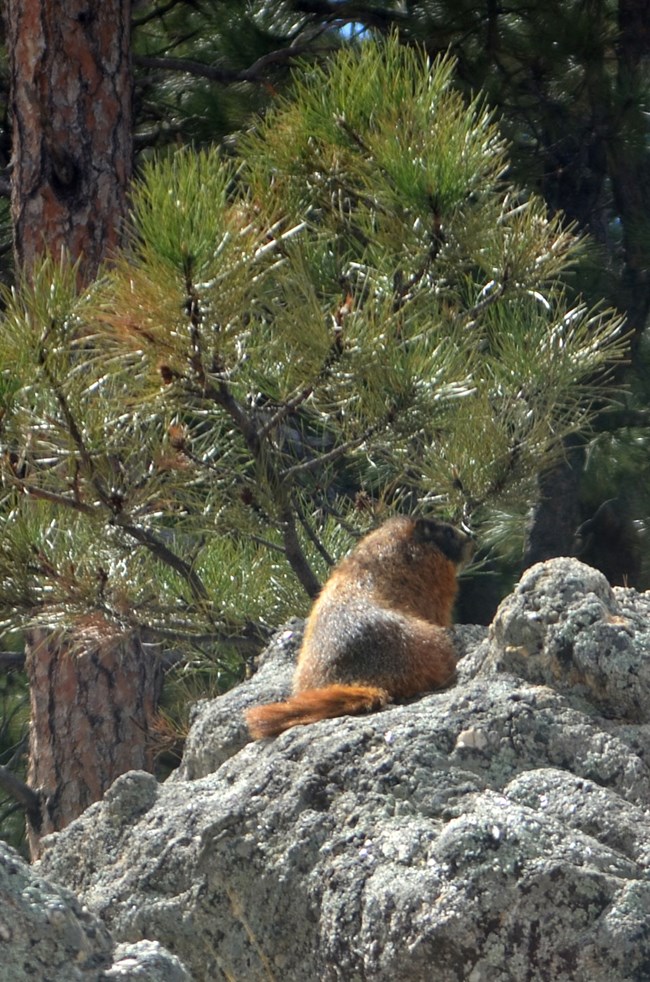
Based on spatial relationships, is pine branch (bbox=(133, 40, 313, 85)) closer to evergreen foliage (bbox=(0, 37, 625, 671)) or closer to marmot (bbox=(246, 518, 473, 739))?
evergreen foliage (bbox=(0, 37, 625, 671))

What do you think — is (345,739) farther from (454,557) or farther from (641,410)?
(641,410)

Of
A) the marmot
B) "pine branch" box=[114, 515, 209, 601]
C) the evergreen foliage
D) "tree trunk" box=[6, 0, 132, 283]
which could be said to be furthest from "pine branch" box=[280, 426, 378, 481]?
"tree trunk" box=[6, 0, 132, 283]

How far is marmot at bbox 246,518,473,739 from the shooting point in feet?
8.54

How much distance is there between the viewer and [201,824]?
2166mm

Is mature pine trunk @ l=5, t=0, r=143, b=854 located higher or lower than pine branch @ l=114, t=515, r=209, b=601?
higher

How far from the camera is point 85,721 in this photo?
4.72 m

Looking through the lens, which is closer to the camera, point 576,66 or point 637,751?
point 637,751

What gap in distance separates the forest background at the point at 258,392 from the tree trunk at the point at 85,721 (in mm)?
10

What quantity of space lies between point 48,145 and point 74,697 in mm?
1922

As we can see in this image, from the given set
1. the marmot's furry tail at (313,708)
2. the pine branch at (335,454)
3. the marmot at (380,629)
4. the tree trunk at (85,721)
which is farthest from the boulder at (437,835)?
the tree trunk at (85,721)

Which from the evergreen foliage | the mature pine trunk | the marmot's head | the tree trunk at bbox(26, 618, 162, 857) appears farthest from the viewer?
the mature pine trunk

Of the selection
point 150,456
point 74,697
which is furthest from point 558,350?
point 74,697

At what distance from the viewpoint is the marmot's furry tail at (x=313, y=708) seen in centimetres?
247

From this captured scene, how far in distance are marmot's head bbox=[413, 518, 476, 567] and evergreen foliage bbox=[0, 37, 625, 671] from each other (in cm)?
19
